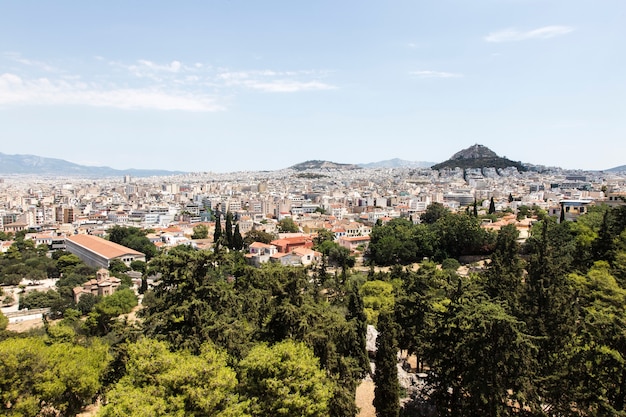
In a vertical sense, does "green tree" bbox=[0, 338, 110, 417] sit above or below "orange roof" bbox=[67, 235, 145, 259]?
above

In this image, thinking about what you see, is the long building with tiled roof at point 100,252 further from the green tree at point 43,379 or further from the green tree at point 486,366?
the green tree at point 486,366

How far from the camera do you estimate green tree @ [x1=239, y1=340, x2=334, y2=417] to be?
895 centimetres

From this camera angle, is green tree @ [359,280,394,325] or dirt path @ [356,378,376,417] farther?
green tree @ [359,280,394,325]

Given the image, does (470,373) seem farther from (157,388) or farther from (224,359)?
(157,388)

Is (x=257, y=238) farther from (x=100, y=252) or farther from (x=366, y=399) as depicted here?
(x=366, y=399)

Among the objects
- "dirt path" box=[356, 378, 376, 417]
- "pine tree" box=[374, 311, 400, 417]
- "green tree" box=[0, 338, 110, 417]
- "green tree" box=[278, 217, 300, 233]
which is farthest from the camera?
"green tree" box=[278, 217, 300, 233]

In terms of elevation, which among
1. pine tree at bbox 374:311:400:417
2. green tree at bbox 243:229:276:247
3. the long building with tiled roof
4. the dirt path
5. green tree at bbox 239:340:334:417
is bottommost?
the long building with tiled roof

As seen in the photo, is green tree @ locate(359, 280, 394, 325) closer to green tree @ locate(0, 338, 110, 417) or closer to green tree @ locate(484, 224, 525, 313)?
green tree @ locate(484, 224, 525, 313)

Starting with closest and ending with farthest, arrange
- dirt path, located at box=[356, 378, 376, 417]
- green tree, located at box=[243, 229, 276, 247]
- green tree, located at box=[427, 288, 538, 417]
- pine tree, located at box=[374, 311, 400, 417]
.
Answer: green tree, located at box=[427, 288, 538, 417]
pine tree, located at box=[374, 311, 400, 417]
dirt path, located at box=[356, 378, 376, 417]
green tree, located at box=[243, 229, 276, 247]

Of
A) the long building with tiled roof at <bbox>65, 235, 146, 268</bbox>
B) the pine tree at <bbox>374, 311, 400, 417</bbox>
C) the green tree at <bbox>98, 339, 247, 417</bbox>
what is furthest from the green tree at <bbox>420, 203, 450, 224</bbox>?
the green tree at <bbox>98, 339, 247, 417</bbox>

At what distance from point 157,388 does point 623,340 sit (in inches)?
377

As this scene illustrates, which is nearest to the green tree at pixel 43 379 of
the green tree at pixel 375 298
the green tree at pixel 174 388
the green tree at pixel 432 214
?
the green tree at pixel 174 388

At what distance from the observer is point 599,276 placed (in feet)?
57.7

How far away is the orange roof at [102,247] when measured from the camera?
42250 millimetres
